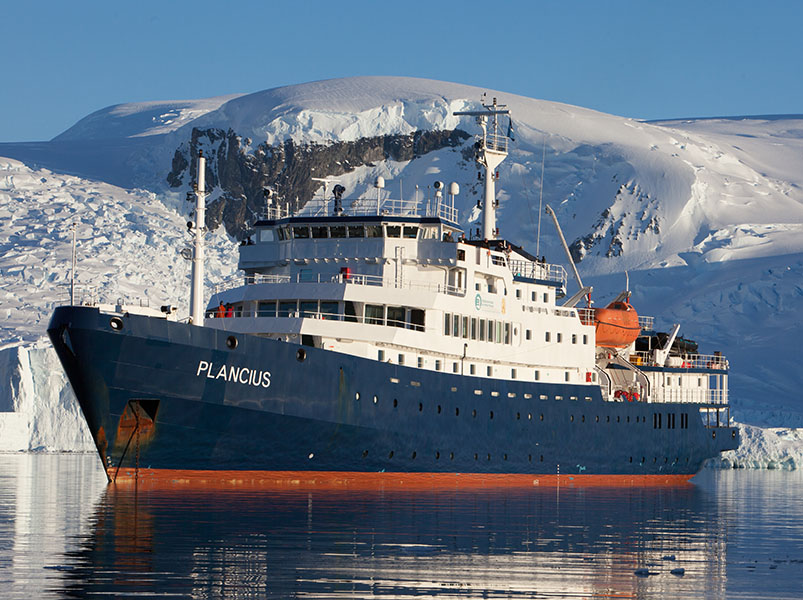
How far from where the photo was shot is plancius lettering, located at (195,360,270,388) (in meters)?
26.8

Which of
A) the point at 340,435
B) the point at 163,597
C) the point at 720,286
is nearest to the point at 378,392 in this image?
the point at 340,435

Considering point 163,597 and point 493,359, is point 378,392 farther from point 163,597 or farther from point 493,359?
point 163,597

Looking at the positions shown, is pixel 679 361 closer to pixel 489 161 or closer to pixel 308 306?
pixel 489 161

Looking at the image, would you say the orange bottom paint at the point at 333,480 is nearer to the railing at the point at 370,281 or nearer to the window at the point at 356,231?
the railing at the point at 370,281

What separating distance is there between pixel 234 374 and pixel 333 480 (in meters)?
3.97

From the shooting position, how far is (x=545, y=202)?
102875 millimetres

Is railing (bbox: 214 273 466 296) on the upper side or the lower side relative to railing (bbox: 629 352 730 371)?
upper

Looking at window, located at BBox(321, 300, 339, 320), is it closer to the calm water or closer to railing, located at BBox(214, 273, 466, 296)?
railing, located at BBox(214, 273, 466, 296)

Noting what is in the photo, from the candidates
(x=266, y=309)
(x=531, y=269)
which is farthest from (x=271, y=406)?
(x=531, y=269)

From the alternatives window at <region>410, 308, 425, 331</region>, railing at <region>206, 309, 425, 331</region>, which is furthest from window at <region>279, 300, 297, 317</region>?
window at <region>410, 308, 425, 331</region>

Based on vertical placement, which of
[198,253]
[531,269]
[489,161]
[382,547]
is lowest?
[382,547]

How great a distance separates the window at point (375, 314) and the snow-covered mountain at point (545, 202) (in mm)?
41914

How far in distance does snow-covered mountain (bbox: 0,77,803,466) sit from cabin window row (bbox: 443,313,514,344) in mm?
37168

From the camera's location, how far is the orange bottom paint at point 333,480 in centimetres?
2708
